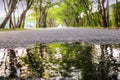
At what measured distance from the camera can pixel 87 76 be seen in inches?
110

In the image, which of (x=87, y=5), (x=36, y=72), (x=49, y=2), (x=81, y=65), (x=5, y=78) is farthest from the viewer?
(x=49, y=2)

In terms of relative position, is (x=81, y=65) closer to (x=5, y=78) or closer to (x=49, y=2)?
(x=5, y=78)

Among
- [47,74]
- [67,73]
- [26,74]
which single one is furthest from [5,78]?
[67,73]

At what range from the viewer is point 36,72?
3.19 metres

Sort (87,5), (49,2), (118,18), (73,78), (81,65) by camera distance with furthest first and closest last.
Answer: (49,2)
(87,5)
(118,18)
(81,65)
(73,78)

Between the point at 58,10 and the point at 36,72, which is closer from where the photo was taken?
the point at 36,72

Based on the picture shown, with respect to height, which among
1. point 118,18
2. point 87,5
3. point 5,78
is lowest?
point 5,78

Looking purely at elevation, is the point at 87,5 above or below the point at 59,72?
above

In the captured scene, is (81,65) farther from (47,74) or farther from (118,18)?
(118,18)

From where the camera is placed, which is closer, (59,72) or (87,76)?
(87,76)

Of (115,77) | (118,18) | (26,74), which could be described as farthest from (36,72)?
(118,18)

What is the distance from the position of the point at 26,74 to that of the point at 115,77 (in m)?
0.98

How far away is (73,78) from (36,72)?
603 mm

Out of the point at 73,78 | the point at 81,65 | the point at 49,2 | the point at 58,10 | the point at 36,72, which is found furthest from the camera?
the point at 58,10
